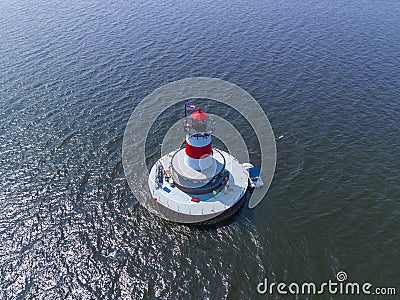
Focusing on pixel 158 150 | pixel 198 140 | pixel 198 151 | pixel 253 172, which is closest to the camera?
pixel 198 140

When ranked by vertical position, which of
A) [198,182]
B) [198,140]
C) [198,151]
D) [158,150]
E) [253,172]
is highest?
[198,140]

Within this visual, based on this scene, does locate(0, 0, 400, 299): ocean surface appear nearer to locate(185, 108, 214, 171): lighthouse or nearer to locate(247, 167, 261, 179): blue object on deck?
locate(247, 167, 261, 179): blue object on deck

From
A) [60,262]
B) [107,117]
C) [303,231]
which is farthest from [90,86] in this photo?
[303,231]

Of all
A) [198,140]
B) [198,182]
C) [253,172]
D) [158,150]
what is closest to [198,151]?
[198,140]

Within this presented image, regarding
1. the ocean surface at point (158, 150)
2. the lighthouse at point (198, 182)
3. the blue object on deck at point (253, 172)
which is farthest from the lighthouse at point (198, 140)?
the ocean surface at point (158, 150)

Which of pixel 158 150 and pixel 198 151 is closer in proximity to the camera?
pixel 198 151

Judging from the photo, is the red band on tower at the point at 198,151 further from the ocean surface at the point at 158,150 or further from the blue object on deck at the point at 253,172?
the ocean surface at the point at 158,150

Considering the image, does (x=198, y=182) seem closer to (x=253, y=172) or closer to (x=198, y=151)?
(x=198, y=151)
